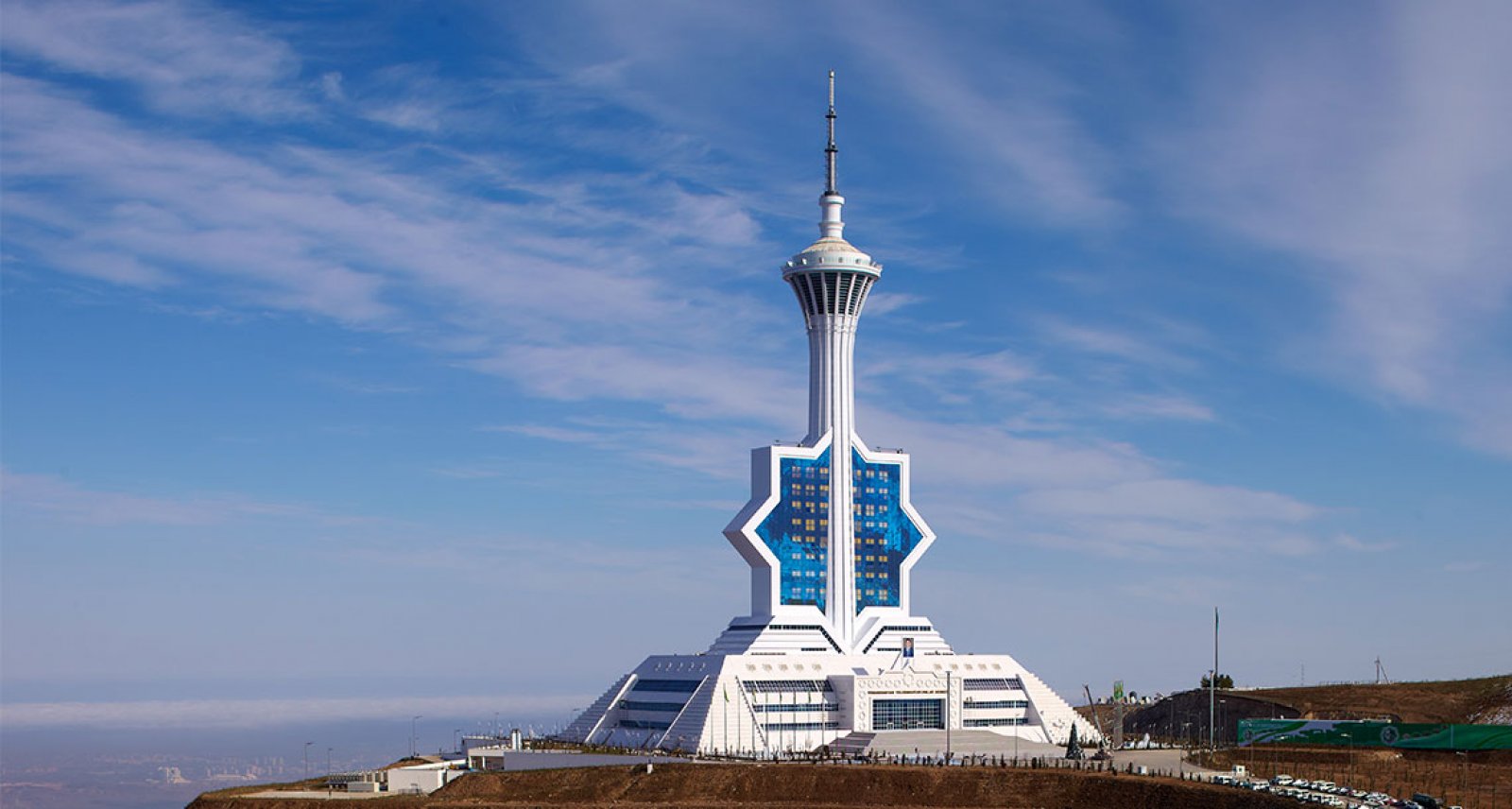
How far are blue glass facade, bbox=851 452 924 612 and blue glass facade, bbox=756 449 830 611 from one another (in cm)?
316

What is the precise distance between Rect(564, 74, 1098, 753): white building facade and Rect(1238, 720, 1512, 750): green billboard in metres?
13.4

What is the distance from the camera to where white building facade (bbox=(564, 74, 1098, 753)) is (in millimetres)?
133250

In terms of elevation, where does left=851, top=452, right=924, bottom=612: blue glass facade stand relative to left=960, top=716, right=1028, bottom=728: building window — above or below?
above

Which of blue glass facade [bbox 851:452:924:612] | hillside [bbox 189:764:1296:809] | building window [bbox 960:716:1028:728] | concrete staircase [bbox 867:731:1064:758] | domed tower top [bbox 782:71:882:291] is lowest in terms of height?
hillside [bbox 189:764:1296:809]

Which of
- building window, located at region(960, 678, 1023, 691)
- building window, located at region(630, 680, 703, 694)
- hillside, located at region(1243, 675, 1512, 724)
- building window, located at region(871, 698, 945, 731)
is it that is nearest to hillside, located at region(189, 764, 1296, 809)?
building window, located at region(630, 680, 703, 694)

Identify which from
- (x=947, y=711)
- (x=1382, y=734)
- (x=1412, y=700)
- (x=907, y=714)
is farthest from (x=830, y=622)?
(x=1412, y=700)

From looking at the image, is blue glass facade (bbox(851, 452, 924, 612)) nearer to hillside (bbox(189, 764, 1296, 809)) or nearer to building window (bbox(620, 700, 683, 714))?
building window (bbox(620, 700, 683, 714))

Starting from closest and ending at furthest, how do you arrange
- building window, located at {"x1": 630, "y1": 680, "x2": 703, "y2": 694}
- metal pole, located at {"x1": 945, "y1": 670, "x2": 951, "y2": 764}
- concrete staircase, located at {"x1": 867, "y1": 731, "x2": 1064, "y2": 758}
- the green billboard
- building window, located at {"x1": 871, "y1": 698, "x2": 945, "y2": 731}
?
metal pole, located at {"x1": 945, "y1": 670, "x2": 951, "y2": 764}, concrete staircase, located at {"x1": 867, "y1": 731, "x2": 1064, "y2": 758}, the green billboard, building window, located at {"x1": 630, "y1": 680, "x2": 703, "y2": 694}, building window, located at {"x1": 871, "y1": 698, "x2": 945, "y2": 731}

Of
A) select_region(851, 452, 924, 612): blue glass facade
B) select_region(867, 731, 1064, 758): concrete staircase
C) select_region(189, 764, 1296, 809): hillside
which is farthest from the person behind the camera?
select_region(851, 452, 924, 612): blue glass facade

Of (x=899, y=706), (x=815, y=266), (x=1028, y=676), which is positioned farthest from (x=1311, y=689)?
(x=815, y=266)

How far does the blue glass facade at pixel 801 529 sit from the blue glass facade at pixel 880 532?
10.4 ft

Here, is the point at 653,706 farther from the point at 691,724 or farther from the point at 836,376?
the point at 836,376

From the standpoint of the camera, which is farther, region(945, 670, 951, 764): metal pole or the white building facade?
the white building facade

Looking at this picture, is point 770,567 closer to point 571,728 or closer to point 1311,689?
point 571,728
